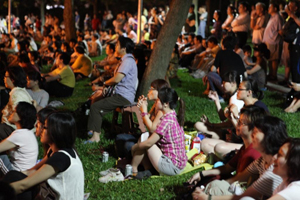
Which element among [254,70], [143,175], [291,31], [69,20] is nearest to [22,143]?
[143,175]

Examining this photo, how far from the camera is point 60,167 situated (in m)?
3.94

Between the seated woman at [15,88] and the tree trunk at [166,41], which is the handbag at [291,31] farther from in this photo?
the seated woman at [15,88]

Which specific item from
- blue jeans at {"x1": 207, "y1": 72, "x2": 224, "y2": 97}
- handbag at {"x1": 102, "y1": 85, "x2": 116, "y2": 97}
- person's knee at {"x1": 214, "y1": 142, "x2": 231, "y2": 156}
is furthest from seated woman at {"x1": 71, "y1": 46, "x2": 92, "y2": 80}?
person's knee at {"x1": 214, "y1": 142, "x2": 231, "y2": 156}

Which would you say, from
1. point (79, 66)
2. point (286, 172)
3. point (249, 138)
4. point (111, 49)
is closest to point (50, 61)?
point (79, 66)

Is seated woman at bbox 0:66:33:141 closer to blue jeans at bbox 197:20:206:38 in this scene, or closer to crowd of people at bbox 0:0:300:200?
crowd of people at bbox 0:0:300:200

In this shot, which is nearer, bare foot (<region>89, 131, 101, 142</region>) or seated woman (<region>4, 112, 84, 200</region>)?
seated woman (<region>4, 112, 84, 200</region>)

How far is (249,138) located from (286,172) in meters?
1.25

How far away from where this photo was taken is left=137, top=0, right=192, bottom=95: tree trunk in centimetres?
927

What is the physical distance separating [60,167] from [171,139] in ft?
6.78

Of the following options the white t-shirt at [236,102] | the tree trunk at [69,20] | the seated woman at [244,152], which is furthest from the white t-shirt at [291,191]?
the tree trunk at [69,20]

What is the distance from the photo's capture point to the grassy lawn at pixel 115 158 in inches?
Answer: 213

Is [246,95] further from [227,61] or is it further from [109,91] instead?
[227,61]

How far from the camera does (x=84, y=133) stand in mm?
8047

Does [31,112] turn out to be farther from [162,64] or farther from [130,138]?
[162,64]
